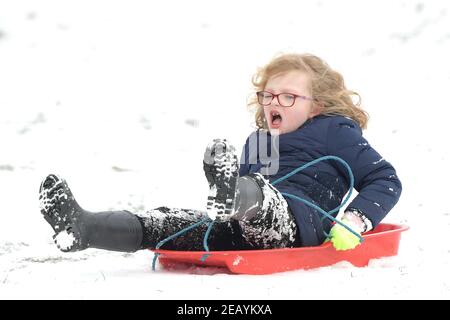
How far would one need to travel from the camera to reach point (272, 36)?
8453 millimetres

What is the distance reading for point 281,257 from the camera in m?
2.31

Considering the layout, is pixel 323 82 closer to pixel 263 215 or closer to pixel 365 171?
pixel 365 171

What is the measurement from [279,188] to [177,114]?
4339mm

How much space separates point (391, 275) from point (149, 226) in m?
0.89

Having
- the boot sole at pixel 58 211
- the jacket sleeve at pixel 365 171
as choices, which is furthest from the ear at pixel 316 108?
the boot sole at pixel 58 211

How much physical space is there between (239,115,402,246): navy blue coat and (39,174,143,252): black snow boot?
0.66 m

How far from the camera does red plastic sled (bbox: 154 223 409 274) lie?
226 cm

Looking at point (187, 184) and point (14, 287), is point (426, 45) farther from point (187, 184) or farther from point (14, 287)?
point (14, 287)

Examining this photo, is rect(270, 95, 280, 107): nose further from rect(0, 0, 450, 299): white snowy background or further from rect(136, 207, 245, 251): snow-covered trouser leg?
rect(0, 0, 450, 299): white snowy background

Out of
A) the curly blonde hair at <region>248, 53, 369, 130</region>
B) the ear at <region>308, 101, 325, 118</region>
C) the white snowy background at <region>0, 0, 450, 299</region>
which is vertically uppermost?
the curly blonde hair at <region>248, 53, 369, 130</region>

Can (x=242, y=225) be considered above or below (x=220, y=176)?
below

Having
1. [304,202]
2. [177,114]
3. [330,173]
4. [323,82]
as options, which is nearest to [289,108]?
[323,82]

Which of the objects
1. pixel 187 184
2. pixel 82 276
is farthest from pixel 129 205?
pixel 82 276

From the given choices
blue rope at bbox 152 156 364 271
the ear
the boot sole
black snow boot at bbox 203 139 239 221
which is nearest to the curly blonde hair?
the ear
